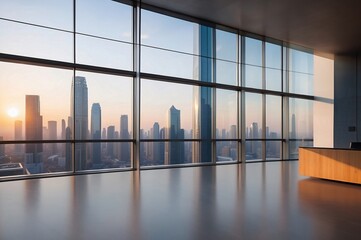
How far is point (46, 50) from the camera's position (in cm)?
770

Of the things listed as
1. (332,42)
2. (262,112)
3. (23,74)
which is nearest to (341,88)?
(332,42)

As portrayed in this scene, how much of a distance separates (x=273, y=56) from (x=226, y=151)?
4.52 metres

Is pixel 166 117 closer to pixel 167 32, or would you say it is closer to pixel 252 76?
pixel 167 32

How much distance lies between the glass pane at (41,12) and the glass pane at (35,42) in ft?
0.54

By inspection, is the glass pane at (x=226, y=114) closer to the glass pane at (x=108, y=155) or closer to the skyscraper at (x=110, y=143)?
the glass pane at (x=108, y=155)

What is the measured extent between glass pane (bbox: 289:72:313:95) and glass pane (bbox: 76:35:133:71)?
7.55 meters

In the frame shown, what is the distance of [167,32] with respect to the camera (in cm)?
981

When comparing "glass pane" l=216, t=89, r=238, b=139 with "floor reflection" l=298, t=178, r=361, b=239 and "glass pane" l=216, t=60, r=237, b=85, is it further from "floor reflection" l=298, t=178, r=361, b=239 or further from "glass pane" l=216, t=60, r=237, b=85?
"floor reflection" l=298, t=178, r=361, b=239

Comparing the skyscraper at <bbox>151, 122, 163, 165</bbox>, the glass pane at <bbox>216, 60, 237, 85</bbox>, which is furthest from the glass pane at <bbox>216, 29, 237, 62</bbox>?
the skyscraper at <bbox>151, 122, 163, 165</bbox>

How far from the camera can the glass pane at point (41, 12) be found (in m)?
7.24

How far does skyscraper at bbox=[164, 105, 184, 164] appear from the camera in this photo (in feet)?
32.3

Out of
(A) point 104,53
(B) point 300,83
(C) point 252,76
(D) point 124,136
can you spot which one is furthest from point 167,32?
(B) point 300,83

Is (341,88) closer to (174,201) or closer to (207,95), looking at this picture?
(207,95)

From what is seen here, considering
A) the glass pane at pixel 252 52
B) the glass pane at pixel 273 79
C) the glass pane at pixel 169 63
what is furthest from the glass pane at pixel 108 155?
the glass pane at pixel 273 79
